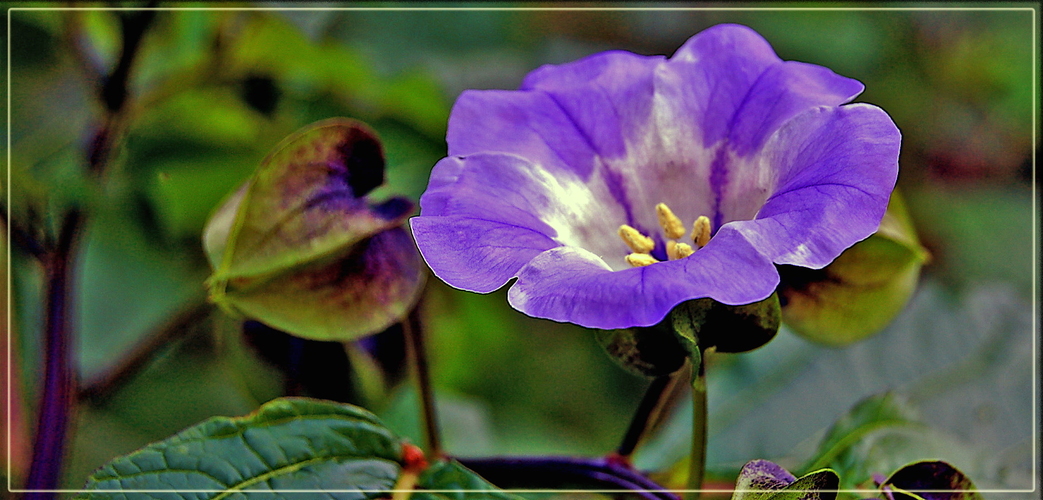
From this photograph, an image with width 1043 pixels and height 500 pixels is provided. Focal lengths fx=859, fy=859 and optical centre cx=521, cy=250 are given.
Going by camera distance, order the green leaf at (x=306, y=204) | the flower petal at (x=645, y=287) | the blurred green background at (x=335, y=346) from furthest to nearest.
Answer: the blurred green background at (x=335, y=346), the green leaf at (x=306, y=204), the flower petal at (x=645, y=287)

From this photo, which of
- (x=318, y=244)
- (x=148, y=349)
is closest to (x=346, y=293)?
(x=318, y=244)

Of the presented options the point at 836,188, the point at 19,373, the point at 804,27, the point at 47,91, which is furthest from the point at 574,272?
the point at 804,27

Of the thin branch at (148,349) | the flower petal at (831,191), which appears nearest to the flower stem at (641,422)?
the flower petal at (831,191)

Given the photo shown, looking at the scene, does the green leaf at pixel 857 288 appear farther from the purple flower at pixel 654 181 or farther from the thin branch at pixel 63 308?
the thin branch at pixel 63 308

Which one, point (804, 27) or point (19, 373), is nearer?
point (19, 373)

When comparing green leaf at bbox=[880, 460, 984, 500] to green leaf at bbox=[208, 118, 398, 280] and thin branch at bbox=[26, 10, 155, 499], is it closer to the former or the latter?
green leaf at bbox=[208, 118, 398, 280]

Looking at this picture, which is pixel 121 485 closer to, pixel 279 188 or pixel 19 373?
pixel 279 188

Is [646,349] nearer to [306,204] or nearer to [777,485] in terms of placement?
[777,485]
